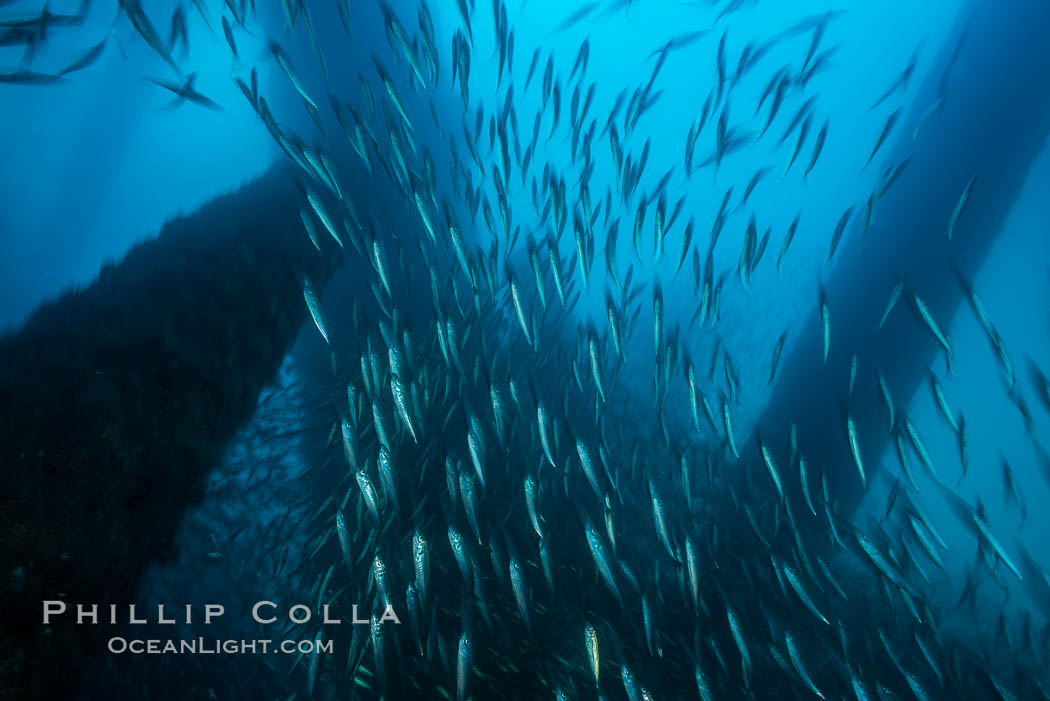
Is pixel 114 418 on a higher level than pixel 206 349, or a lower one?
lower

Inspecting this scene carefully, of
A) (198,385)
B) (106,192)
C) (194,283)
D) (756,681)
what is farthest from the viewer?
(106,192)

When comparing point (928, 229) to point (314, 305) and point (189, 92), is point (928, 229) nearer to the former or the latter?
point (314, 305)

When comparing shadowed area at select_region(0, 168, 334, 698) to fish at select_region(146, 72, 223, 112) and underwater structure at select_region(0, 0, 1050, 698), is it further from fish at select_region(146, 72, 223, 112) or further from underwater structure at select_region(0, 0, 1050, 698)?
fish at select_region(146, 72, 223, 112)

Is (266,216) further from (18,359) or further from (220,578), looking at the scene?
(220,578)

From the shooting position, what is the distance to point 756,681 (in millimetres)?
4715

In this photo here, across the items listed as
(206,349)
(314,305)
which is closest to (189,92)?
(314,305)

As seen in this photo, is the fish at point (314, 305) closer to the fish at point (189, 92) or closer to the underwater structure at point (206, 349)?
the underwater structure at point (206, 349)

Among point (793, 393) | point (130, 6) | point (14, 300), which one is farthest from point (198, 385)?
point (14, 300)

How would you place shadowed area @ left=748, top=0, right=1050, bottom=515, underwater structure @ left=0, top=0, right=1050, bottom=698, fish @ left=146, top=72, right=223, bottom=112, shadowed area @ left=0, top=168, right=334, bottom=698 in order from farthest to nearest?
shadowed area @ left=748, top=0, right=1050, bottom=515 < fish @ left=146, top=72, right=223, bottom=112 < underwater structure @ left=0, top=0, right=1050, bottom=698 < shadowed area @ left=0, top=168, right=334, bottom=698

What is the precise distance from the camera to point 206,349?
3758 mm

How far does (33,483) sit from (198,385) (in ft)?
3.66

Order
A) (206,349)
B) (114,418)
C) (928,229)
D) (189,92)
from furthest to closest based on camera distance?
(928,229)
(206,349)
(189,92)
(114,418)

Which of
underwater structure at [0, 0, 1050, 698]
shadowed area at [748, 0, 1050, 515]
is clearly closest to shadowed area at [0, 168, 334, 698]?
underwater structure at [0, 0, 1050, 698]

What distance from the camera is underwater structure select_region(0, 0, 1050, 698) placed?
261cm
